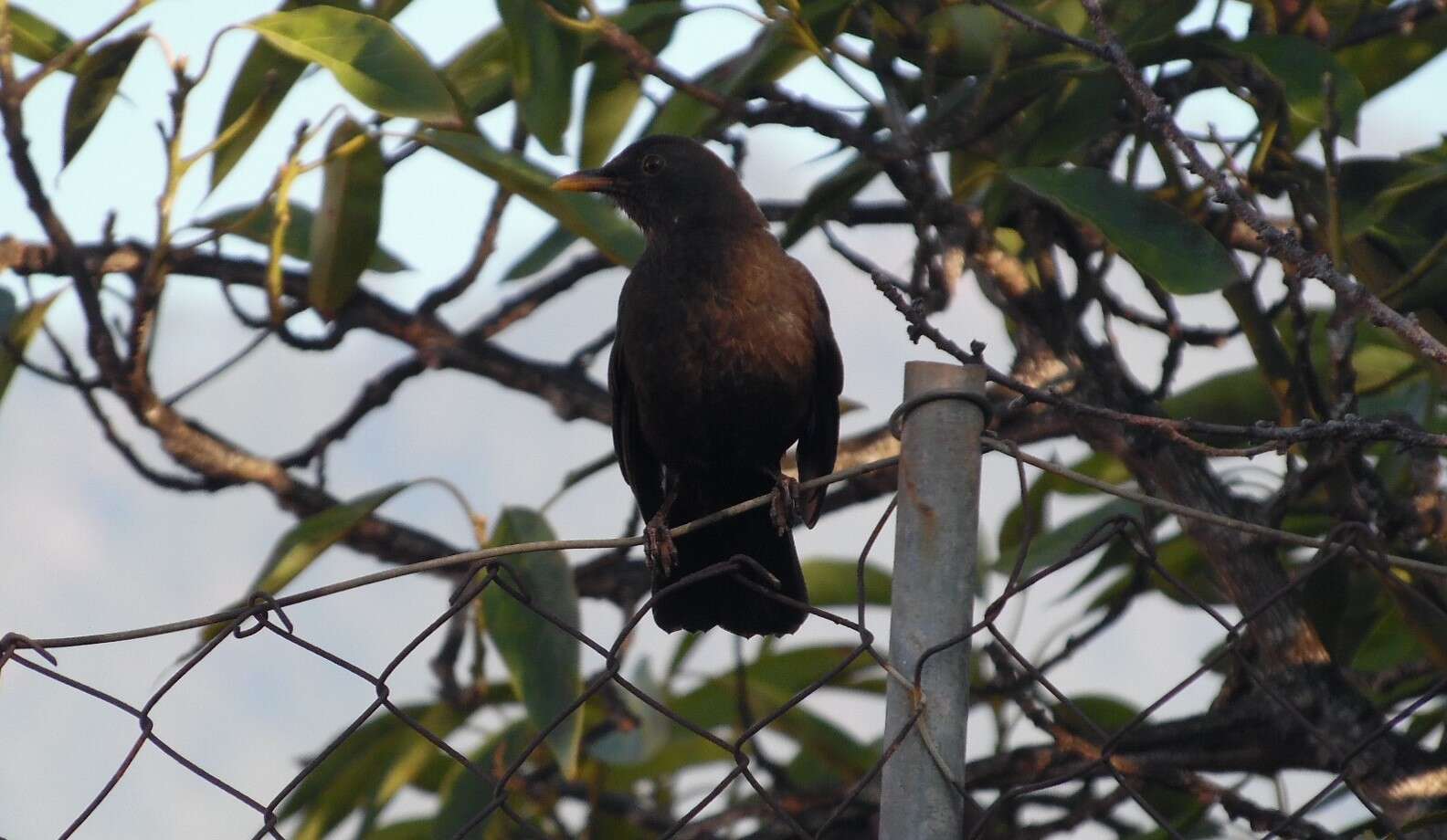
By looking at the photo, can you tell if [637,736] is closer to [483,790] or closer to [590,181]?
[483,790]

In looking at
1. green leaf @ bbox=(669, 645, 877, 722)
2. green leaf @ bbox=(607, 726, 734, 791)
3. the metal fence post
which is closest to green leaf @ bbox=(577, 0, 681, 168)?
green leaf @ bbox=(669, 645, 877, 722)

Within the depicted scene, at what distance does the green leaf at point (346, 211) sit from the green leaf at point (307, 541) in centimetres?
57

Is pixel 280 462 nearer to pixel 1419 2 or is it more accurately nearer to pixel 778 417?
pixel 778 417

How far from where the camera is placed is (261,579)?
155 inches

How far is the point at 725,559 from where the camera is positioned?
3.90 m

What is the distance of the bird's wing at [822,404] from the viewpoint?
3984 mm

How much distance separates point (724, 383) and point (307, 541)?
109 cm

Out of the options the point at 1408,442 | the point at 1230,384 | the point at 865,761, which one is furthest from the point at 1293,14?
the point at 865,761

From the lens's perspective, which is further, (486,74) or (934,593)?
(486,74)

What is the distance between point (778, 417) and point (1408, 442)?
184cm

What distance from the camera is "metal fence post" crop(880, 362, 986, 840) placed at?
1.89 metres

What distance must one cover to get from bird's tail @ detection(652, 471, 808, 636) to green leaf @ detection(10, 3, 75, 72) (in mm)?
1869

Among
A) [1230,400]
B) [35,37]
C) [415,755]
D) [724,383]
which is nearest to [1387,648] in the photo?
[1230,400]

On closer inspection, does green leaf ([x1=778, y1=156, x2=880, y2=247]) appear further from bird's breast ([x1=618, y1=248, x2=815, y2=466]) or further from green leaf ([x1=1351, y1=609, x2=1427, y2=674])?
green leaf ([x1=1351, y1=609, x2=1427, y2=674])
